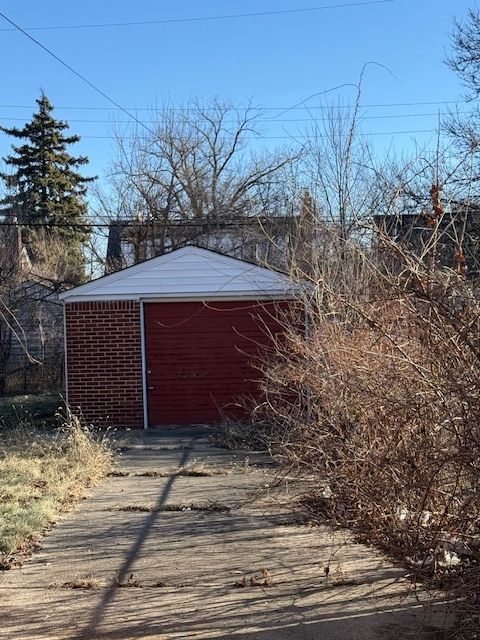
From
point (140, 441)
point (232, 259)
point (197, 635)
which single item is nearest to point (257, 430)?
point (140, 441)

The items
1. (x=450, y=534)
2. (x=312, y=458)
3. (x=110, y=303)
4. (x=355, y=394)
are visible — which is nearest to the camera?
(x=450, y=534)

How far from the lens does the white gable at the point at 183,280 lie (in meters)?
12.9

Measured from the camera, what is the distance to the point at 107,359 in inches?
515

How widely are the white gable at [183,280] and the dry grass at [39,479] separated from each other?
11.1 ft

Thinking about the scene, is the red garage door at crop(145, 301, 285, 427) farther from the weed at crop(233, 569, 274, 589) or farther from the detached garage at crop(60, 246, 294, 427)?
the weed at crop(233, 569, 274, 589)

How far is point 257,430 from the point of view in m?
11.0

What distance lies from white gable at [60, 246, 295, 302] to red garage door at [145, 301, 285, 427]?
33cm

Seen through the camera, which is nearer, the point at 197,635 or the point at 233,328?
the point at 197,635

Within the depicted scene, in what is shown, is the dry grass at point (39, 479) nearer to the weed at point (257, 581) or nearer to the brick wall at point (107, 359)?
the weed at point (257, 581)

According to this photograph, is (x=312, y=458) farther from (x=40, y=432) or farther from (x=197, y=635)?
(x=40, y=432)

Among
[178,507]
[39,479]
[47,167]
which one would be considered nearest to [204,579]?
[178,507]

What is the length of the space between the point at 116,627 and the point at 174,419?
904cm

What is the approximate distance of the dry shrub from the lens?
11.7ft

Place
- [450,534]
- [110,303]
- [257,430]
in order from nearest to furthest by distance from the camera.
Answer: [450,534], [257,430], [110,303]
